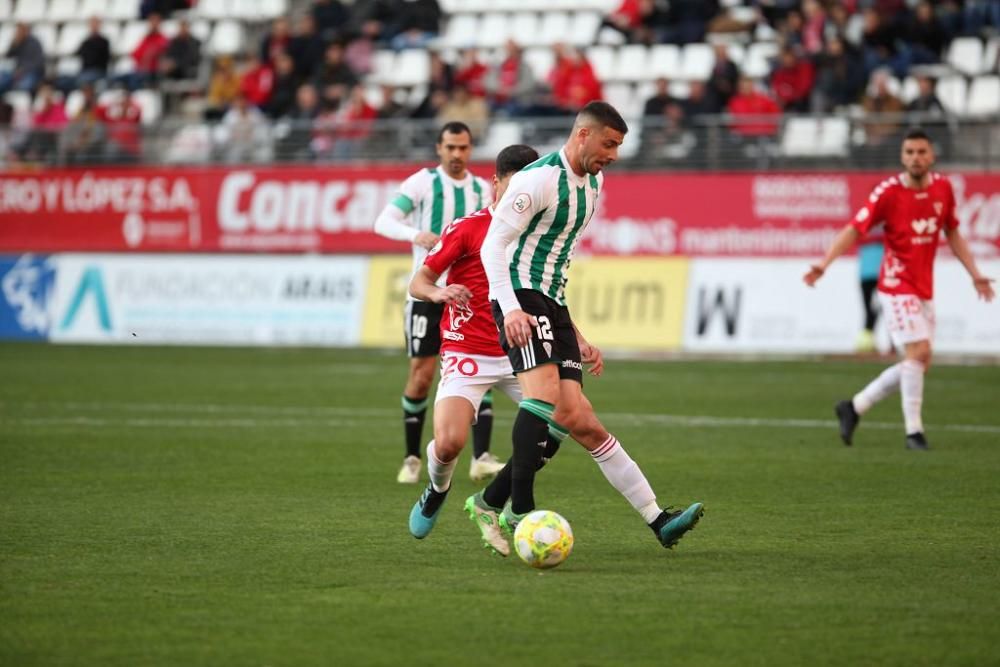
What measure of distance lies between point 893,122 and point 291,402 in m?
10.0

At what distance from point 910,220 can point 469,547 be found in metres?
6.11

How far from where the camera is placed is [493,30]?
94.9 ft

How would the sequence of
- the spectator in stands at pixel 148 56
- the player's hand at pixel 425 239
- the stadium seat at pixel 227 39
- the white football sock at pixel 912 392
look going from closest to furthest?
the player's hand at pixel 425 239 → the white football sock at pixel 912 392 → the spectator in stands at pixel 148 56 → the stadium seat at pixel 227 39

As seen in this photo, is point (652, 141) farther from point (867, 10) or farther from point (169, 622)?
point (169, 622)

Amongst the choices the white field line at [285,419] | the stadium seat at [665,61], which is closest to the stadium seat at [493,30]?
the stadium seat at [665,61]

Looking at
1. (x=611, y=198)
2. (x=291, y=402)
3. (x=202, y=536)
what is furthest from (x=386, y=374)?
(x=202, y=536)

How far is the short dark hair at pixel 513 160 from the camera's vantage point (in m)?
8.43

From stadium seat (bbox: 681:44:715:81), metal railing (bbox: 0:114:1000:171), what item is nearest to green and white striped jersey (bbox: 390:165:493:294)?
metal railing (bbox: 0:114:1000:171)

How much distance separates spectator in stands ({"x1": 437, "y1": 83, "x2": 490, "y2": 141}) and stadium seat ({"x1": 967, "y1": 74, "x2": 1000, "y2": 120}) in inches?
272

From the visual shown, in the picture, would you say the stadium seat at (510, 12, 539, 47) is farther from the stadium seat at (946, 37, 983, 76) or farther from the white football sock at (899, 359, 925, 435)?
the white football sock at (899, 359, 925, 435)

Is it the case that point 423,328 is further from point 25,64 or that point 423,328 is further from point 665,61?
point 25,64

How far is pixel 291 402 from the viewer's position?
16.6m

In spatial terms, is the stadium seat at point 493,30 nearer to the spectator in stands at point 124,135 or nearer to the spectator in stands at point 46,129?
the spectator in stands at point 124,135

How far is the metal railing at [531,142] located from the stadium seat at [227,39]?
3.67 meters
